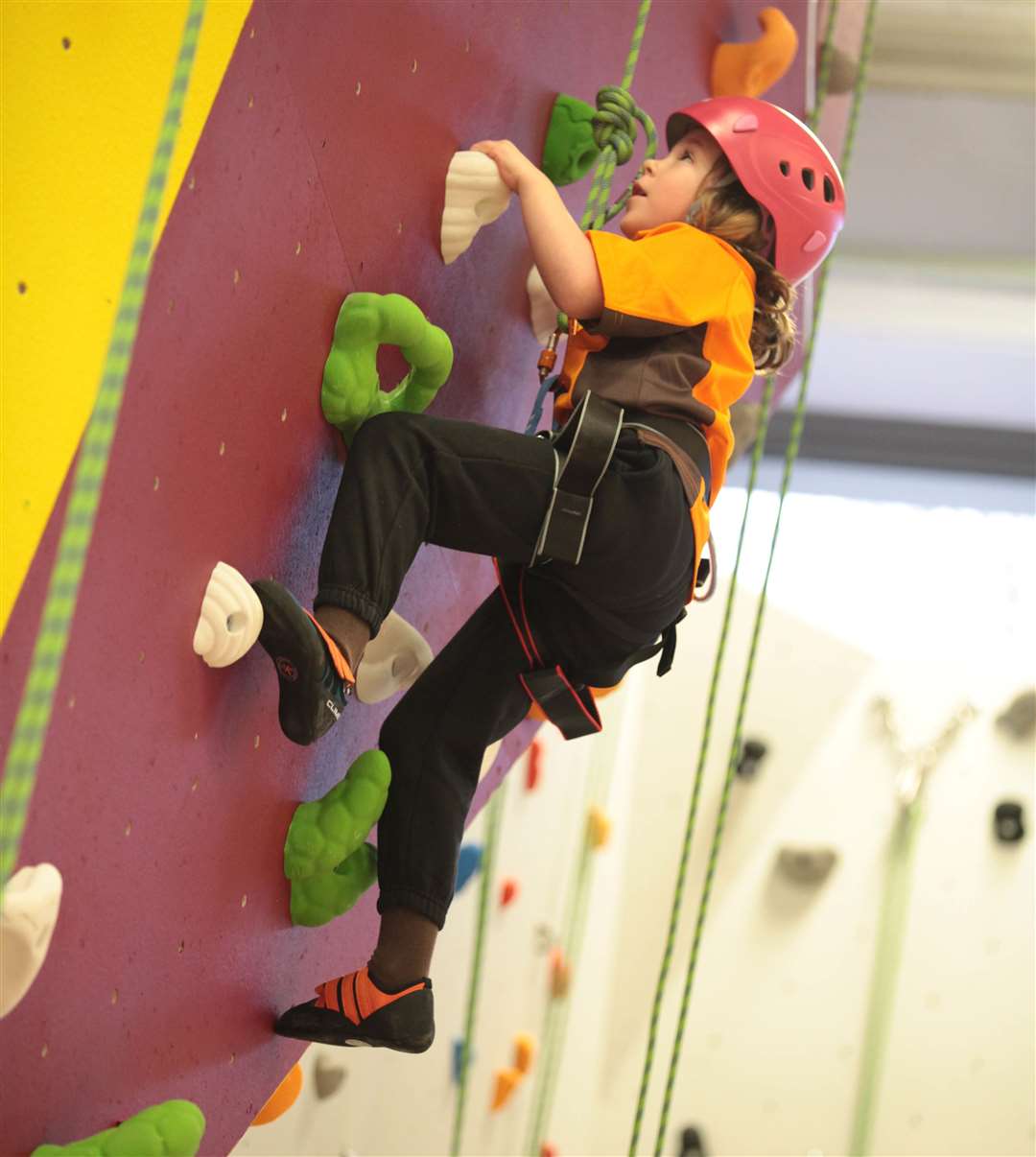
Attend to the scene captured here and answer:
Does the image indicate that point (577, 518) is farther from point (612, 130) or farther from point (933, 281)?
point (933, 281)

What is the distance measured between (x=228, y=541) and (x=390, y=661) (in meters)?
0.39

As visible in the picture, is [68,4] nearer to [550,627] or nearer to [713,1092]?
[550,627]

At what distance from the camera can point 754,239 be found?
159 centimetres

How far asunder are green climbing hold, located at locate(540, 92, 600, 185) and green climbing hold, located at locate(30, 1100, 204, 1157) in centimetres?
108

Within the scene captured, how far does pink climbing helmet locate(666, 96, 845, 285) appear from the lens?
5.17 feet

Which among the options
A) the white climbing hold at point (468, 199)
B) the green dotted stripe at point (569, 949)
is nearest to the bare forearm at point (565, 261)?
the white climbing hold at point (468, 199)

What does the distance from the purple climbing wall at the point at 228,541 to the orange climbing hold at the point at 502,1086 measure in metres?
2.73

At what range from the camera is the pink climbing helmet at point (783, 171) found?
158cm

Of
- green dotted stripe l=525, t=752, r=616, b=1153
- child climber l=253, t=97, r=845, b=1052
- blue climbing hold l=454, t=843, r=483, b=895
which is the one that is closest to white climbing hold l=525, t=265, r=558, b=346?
child climber l=253, t=97, r=845, b=1052

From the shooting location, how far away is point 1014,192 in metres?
4.09

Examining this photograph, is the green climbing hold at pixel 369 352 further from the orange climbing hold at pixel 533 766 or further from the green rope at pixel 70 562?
the orange climbing hold at pixel 533 766

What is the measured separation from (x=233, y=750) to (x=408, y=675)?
0.33m

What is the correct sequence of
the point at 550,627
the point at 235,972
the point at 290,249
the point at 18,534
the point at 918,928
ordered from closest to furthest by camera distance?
the point at 18,534 < the point at 290,249 < the point at 235,972 < the point at 550,627 < the point at 918,928

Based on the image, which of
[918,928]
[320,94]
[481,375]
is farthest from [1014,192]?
[320,94]
